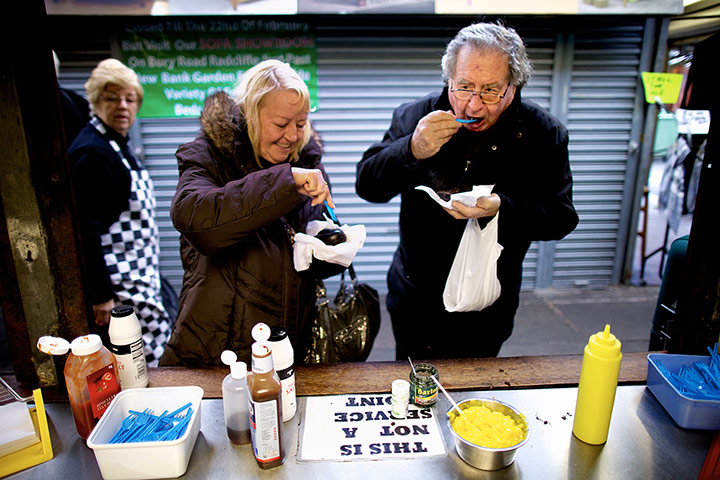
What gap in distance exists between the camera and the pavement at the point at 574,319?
3867mm

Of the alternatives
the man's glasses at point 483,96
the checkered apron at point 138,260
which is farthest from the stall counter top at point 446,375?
the man's glasses at point 483,96

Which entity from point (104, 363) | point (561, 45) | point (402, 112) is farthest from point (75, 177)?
point (561, 45)

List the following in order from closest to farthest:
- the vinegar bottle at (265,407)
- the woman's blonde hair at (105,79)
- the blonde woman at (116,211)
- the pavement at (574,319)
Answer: the vinegar bottle at (265,407) < the blonde woman at (116,211) < the woman's blonde hair at (105,79) < the pavement at (574,319)

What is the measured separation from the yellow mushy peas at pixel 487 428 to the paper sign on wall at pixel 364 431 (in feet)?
0.29

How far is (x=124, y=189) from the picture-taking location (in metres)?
2.21

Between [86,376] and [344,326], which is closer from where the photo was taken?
[86,376]

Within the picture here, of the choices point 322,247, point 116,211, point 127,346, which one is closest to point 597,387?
point 322,247


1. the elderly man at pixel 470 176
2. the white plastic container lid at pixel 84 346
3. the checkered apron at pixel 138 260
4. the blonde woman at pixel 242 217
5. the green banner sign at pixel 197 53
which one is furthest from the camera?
the green banner sign at pixel 197 53

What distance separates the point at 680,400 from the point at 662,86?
169 inches

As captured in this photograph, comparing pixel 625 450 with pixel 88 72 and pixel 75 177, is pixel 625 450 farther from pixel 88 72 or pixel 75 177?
pixel 88 72

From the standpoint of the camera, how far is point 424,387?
131 centimetres

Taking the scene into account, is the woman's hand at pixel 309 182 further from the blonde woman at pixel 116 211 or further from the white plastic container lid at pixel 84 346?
the blonde woman at pixel 116 211

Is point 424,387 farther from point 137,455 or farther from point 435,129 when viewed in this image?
point 435,129

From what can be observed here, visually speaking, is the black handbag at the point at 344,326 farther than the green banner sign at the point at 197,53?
No
